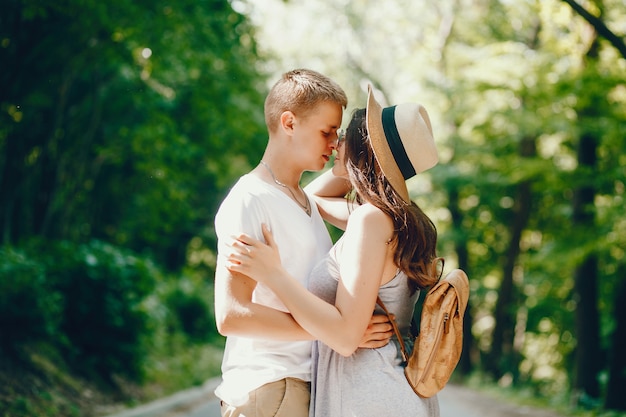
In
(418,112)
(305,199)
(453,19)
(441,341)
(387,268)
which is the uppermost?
(453,19)

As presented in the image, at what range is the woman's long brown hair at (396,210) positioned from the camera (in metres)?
3.02

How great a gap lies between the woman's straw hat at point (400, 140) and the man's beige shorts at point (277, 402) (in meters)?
0.83

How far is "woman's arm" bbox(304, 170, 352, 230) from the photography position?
3.77 metres

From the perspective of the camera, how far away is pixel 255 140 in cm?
2075

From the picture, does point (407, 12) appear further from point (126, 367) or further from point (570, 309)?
point (126, 367)

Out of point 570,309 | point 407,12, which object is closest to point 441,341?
point 570,309

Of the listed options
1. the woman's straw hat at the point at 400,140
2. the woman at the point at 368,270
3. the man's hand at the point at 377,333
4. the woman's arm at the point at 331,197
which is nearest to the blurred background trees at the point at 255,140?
the woman's arm at the point at 331,197

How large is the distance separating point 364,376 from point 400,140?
0.91 metres

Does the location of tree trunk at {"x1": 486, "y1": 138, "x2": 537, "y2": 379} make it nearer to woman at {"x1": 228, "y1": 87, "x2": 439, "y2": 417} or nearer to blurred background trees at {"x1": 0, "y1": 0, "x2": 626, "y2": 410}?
blurred background trees at {"x1": 0, "y1": 0, "x2": 626, "y2": 410}

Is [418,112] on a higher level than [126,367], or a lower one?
higher

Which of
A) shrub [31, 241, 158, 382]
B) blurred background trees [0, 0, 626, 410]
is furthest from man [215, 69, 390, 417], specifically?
shrub [31, 241, 158, 382]

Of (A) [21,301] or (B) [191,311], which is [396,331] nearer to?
(A) [21,301]

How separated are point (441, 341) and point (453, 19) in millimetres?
22596

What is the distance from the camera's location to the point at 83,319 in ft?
34.8
